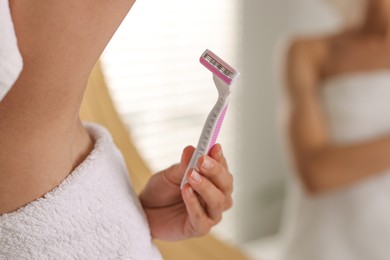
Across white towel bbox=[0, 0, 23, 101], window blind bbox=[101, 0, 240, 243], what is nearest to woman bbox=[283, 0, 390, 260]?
window blind bbox=[101, 0, 240, 243]

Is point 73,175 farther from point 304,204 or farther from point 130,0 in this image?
point 304,204

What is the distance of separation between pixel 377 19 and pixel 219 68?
651 mm

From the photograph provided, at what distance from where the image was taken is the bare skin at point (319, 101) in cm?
67

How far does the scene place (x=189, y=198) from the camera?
0.22 m

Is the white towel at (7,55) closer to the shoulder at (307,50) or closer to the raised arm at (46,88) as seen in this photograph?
the raised arm at (46,88)

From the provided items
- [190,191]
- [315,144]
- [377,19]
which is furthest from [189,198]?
[377,19]

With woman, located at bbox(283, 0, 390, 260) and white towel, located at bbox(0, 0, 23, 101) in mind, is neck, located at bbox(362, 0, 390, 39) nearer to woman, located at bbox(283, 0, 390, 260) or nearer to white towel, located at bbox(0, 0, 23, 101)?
woman, located at bbox(283, 0, 390, 260)

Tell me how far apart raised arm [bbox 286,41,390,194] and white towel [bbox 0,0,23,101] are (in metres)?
0.56

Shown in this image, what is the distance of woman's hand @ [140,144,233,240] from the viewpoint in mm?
216

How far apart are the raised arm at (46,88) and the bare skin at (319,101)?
20.7 inches

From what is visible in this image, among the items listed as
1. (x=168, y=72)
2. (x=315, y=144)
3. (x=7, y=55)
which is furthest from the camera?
(x=168, y=72)

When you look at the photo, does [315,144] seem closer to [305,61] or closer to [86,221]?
[305,61]

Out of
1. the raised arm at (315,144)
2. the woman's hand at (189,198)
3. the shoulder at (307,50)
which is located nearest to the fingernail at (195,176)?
the woman's hand at (189,198)

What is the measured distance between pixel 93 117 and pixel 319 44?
601mm
